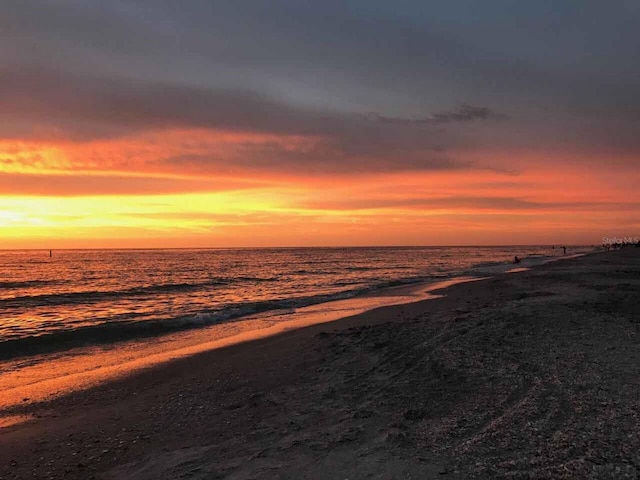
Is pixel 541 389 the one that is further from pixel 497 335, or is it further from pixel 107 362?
pixel 107 362

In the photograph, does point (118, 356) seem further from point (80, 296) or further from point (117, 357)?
point (80, 296)

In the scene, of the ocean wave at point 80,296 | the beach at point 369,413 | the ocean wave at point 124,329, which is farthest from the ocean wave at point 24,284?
the beach at point 369,413

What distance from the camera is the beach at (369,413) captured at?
5160mm

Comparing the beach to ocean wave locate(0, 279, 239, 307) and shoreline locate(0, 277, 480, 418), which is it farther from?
ocean wave locate(0, 279, 239, 307)

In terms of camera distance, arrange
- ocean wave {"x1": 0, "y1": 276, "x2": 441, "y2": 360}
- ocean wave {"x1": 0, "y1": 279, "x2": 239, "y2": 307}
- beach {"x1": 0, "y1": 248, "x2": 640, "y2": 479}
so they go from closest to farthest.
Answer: beach {"x1": 0, "y1": 248, "x2": 640, "y2": 479}
ocean wave {"x1": 0, "y1": 276, "x2": 441, "y2": 360}
ocean wave {"x1": 0, "y1": 279, "x2": 239, "y2": 307}

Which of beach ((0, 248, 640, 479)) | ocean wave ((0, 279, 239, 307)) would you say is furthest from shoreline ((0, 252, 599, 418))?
ocean wave ((0, 279, 239, 307))

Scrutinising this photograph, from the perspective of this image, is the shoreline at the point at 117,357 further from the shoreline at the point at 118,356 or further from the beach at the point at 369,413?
the beach at the point at 369,413

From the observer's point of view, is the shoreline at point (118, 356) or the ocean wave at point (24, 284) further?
the ocean wave at point (24, 284)

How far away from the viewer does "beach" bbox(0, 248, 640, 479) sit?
516cm

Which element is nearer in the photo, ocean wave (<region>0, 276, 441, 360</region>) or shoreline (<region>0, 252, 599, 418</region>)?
shoreline (<region>0, 252, 599, 418</region>)

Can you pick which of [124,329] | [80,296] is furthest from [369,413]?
[80,296]

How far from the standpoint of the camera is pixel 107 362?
500 inches

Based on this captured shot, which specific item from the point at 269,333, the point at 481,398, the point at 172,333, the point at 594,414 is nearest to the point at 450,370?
the point at 481,398

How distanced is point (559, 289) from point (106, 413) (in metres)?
21.8
